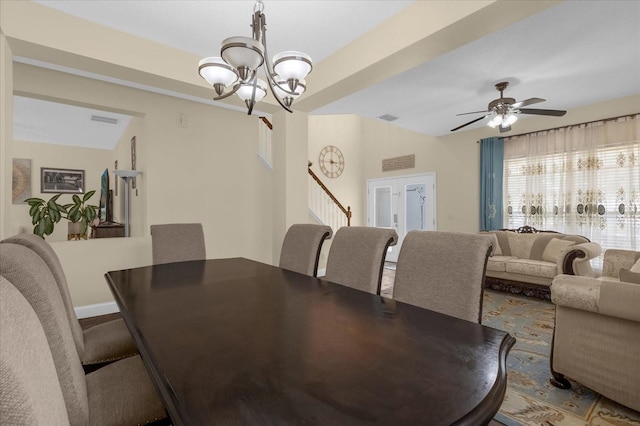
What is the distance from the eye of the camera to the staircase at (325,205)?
5.97 m

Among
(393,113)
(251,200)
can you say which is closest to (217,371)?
(251,200)

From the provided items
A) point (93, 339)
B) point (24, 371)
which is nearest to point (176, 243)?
point (93, 339)

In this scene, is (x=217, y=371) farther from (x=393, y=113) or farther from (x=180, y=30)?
(x=393, y=113)

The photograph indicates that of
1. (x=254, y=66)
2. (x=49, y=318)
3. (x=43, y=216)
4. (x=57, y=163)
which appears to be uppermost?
(x=57, y=163)

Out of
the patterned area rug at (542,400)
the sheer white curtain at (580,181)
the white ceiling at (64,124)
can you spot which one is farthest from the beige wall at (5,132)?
the sheer white curtain at (580,181)

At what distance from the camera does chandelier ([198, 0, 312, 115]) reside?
5.24 ft

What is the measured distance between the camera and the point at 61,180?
6.41m

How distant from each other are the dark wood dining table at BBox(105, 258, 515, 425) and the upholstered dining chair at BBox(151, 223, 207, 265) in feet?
4.17

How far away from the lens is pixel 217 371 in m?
0.78

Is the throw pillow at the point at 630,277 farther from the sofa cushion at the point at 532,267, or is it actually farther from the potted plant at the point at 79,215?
the potted plant at the point at 79,215

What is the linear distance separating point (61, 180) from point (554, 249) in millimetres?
8889

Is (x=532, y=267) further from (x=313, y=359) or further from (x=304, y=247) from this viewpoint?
(x=313, y=359)

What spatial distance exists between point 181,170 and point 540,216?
545 cm

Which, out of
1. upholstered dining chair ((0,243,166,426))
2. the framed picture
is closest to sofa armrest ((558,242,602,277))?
upholstered dining chair ((0,243,166,426))
